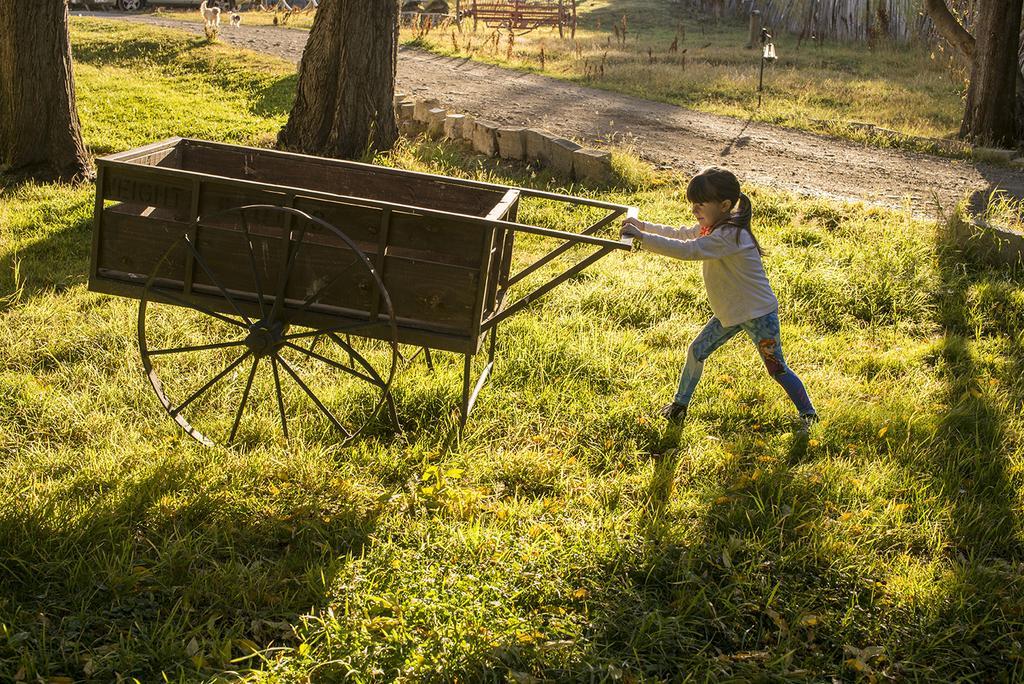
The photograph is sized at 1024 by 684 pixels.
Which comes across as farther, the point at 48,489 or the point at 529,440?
the point at 529,440

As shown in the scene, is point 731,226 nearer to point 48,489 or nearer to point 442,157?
point 48,489

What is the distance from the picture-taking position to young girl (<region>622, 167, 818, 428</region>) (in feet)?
13.9

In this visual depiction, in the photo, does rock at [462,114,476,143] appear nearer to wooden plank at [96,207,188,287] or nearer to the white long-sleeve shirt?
the white long-sleeve shirt

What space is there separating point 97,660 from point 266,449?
1378 mm

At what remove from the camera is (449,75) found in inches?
619

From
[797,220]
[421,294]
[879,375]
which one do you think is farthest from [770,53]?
[421,294]

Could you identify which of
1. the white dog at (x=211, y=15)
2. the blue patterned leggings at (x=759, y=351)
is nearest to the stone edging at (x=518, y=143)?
the blue patterned leggings at (x=759, y=351)

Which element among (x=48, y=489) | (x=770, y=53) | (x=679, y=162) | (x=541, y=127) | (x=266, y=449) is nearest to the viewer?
(x=48, y=489)

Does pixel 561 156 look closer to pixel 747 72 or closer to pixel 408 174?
pixel 408 174

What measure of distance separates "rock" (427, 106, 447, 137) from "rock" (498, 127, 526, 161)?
1.22 metres

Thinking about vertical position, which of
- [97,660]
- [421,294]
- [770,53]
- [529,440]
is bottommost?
[97,660]

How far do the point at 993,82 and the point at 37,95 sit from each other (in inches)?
441

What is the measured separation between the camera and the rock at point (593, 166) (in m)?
9.15

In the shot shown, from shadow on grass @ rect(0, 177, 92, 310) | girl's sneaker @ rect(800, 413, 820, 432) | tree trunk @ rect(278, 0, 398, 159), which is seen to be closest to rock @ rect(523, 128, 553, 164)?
tree trunk @ rect(278, 0, 398, 159)
